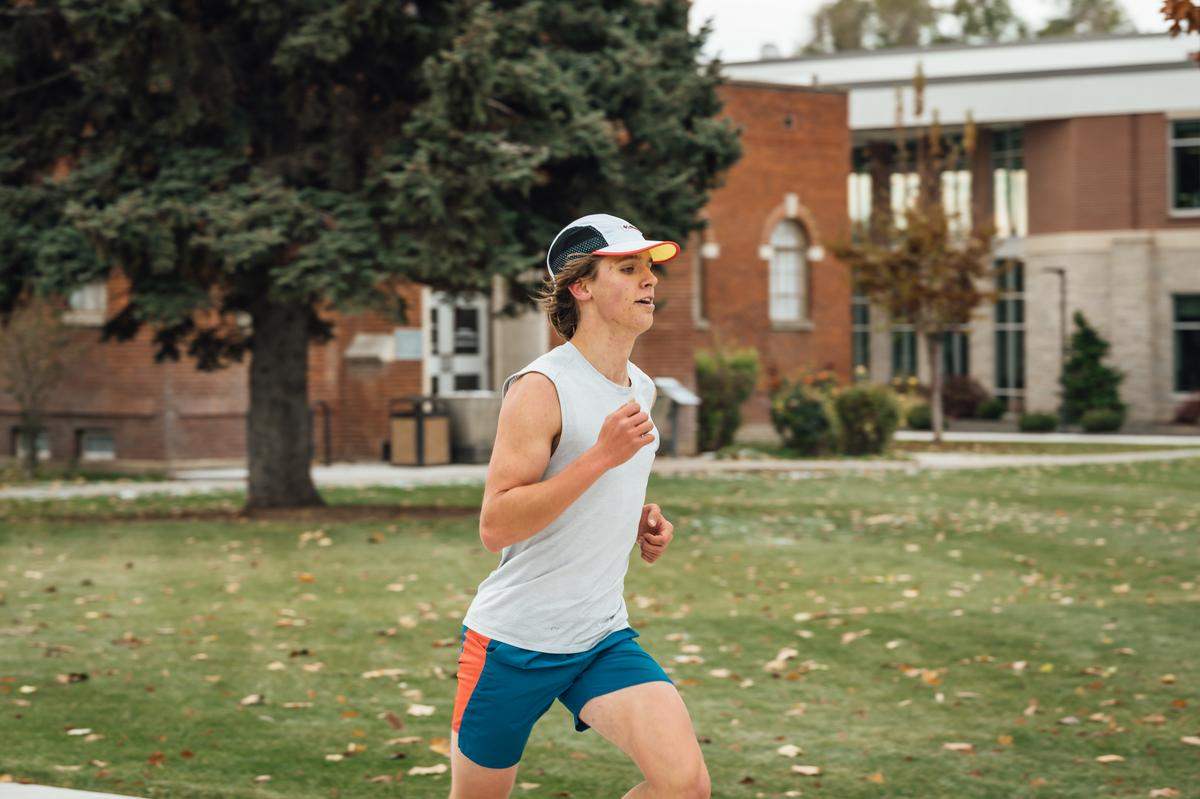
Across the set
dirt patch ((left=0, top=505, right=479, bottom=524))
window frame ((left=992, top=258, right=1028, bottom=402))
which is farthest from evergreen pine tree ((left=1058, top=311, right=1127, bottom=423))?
dirt patch ((left=0, top=505, right=479, bottom=524))

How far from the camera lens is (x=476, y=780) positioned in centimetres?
441

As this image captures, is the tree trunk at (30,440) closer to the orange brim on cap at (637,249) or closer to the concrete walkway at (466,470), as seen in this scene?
the concrete walkway at (466,470)

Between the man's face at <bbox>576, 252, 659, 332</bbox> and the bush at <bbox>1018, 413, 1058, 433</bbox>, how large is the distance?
40736 mm

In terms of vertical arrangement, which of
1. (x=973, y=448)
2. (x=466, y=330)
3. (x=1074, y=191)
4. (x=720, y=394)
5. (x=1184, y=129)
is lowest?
(x=973, y=448)

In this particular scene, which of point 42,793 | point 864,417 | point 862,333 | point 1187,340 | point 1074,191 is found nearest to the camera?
point 42,793

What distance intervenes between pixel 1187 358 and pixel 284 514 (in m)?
33.2

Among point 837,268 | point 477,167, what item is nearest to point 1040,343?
point 837,268

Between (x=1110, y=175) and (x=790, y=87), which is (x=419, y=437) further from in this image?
(x=1110, y=175)

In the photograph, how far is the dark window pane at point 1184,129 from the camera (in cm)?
4522

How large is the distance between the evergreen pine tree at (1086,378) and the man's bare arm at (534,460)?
41.3 m

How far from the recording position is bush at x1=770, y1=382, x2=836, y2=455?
30.3m

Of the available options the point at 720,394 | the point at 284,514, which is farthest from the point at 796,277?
the point at 284,514

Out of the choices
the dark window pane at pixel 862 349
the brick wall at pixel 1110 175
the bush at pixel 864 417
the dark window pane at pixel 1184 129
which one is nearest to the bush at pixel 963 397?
the dark window pane at pixel 862 349

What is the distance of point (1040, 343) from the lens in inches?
1843
